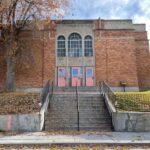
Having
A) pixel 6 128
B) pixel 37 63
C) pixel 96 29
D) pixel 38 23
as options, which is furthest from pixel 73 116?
pixel 96 29

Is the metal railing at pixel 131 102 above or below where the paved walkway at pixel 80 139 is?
above

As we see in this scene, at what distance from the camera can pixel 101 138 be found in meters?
12.4

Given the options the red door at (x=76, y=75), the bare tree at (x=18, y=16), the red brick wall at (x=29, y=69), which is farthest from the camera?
the red door at (x=76, y=75)

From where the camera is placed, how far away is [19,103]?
54.4 ft

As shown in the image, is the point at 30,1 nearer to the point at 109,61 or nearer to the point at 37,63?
the point at 37,63

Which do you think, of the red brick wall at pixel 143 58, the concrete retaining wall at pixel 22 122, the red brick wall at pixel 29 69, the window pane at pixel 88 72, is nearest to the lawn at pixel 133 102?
the concrete retaining wall at pixel 22 122

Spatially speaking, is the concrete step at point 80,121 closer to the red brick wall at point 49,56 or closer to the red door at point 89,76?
the red door at point 89,76

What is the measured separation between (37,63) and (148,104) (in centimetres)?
1375

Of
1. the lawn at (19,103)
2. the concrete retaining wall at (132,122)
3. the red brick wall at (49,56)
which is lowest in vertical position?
the concrete retaining wall at (132,122)

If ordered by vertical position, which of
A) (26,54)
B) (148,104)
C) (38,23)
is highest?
(38,23)

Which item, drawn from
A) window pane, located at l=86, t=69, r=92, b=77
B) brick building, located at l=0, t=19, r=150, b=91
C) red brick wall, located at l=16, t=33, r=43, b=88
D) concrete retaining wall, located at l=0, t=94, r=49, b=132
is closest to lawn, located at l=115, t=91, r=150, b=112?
concrete retaining wall, located at l=0, t=94, r=49, b=132

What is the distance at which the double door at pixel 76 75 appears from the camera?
Result: 27.3m

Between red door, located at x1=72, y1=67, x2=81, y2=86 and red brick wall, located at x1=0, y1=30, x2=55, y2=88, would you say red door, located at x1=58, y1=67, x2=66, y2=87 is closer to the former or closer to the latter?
red brick wall, located at x1=0, y1=30, x2=55, y2=88

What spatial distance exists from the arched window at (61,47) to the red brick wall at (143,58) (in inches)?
308
